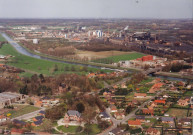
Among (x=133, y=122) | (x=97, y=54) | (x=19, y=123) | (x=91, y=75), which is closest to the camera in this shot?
(x=19, y=123)

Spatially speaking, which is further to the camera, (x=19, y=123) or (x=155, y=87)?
(x=155, y=87)

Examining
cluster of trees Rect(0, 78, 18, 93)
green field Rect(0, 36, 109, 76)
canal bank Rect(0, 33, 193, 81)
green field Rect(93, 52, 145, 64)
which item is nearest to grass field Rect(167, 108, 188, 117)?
canal bank Rect(0, 33, 193, 81)

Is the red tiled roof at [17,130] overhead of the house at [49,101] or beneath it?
overhead

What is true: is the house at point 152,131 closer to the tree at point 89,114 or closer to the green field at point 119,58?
the tree at point 89,114

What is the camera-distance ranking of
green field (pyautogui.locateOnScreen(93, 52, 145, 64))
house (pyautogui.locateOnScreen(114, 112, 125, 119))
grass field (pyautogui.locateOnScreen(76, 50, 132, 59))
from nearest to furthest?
1. house (pyautogui.locateOnScreen(114, 112, 125, 119))
2. green field (pyautogui.locateOnScreen(93, 52, 145, 64))
3. grass field (pyautogui.locateOnScreen(76, 50, 132, 59))

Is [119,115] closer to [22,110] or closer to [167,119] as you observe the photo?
[167,119]

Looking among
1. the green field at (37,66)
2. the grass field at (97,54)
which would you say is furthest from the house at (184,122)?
the grass field at (97,54)

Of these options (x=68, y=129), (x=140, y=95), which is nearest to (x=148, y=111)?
(x=140, y=95)

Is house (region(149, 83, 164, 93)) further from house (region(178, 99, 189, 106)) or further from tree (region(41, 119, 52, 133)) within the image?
tree (region(41, 119, 52, 133))
